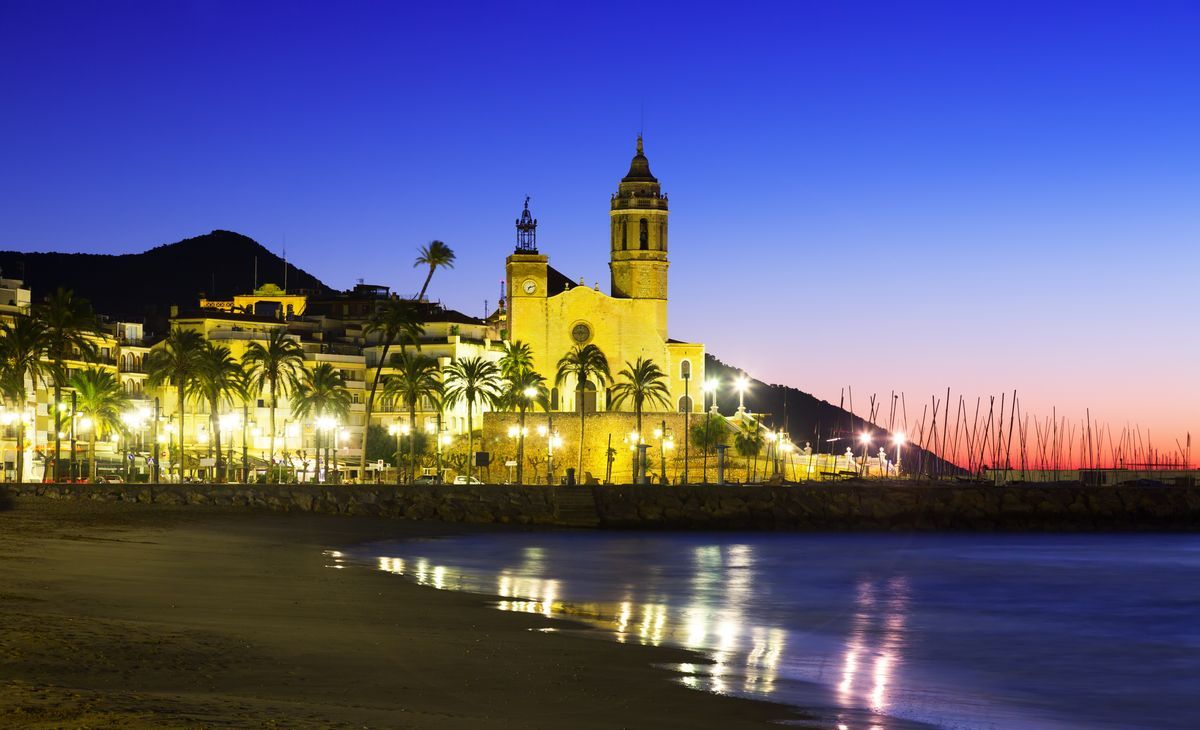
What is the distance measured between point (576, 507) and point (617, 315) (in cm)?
5094

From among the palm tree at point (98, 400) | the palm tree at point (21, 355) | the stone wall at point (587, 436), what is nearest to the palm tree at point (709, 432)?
the stone wall at point (587, 436)

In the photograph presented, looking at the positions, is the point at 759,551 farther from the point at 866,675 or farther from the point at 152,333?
the point at 152,333

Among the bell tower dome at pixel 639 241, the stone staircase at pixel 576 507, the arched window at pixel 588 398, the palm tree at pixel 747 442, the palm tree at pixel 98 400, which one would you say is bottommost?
the stone staircase at pixel 576 507

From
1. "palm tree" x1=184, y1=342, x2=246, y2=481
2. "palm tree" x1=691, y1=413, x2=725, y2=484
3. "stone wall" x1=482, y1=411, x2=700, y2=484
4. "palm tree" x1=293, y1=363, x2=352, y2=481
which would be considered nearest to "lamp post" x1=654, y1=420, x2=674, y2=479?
"stone wall" x1=482, y1=411, x2=700, y2=484

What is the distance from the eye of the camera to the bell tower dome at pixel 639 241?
390 feet

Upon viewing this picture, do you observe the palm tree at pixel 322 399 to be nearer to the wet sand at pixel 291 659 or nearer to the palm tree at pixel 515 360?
the palm tree at pixel 515 360

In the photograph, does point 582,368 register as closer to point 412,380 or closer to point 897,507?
point 412,380

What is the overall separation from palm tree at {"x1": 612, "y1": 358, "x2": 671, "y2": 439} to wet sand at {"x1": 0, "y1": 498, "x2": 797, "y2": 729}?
74572 millimetres

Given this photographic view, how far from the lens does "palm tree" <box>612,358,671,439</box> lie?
106875 mm

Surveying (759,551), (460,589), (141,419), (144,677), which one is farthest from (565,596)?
(141,419)

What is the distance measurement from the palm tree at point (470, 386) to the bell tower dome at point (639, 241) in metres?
12.6

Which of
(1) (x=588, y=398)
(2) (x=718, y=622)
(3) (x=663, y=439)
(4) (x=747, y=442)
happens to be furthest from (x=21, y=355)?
(4) (x=747, y=442)

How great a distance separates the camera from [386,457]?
11238cm

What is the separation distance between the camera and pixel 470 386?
319ft
